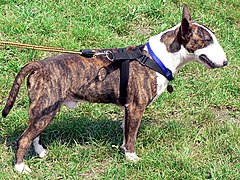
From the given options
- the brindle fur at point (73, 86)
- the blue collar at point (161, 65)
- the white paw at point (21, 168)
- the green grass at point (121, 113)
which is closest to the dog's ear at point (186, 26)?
the blue collar at point (161, 65)

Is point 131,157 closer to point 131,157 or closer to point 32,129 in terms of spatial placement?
point 131,157

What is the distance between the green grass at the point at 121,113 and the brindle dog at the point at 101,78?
37cm

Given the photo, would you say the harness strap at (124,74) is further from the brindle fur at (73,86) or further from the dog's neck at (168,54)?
the dog's neck at (168,54)

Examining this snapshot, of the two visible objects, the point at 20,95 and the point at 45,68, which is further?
the point at 20,95

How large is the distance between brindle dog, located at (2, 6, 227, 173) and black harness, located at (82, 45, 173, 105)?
3 cm

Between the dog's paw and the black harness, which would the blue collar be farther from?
the dog's paw

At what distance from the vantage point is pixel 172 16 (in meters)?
6.38

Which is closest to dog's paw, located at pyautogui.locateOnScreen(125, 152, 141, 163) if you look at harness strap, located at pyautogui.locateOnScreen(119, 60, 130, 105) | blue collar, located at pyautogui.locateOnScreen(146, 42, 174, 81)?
harness strap, located at pyautogui.locateOnScreen(119, 60, 130, 105)

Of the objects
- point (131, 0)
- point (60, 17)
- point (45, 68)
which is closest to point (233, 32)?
point (131, 0)

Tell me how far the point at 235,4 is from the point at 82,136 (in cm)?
330

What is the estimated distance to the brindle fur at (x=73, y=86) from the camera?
387cm

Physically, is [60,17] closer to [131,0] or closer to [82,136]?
[131,0]

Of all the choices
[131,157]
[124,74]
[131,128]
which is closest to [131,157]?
[131,157]

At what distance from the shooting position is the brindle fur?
387 cm
